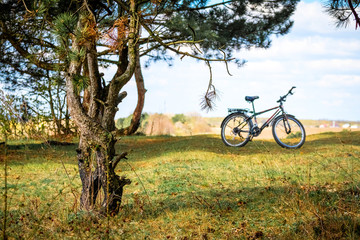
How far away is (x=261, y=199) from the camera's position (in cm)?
401

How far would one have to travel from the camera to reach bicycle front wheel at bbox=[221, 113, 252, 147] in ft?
26.1

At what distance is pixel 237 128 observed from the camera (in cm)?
802

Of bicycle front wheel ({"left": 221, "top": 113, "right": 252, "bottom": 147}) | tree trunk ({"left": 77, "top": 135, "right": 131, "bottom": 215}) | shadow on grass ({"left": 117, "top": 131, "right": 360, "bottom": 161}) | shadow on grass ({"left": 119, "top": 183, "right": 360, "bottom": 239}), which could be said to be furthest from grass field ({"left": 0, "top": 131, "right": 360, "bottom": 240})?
bicycle front wheel ({"left": 221, "top": 113, "right": 252, "bottom": 147})

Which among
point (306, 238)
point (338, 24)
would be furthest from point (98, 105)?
point (338, 24)

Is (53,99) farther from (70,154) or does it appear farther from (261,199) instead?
(261,199)

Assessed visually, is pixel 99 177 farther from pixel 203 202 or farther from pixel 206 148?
pixel 206 148

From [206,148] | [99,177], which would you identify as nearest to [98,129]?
[99,177]

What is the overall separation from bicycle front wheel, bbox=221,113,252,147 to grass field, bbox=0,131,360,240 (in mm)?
888

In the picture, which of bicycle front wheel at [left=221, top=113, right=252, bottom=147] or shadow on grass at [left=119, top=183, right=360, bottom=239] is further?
bicycle front wheel at [left=221, top=113, right=252, bottom=147]

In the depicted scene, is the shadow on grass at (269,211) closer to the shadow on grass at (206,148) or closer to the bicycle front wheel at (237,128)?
the shadow on grass at (206,148)

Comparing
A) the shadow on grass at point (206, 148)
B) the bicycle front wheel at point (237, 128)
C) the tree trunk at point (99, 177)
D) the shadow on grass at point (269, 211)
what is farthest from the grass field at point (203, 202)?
the bicycle front wheel at point (237, 128)

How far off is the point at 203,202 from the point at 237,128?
4.22 meters

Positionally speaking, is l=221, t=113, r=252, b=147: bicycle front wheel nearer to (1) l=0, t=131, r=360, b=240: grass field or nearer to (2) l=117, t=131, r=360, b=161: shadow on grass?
(2) l=117, t=131, r=360, b=161: shadow on grass

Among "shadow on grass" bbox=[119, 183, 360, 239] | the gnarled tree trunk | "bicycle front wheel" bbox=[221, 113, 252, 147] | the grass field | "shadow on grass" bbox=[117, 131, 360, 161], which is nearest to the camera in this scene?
"shadow on grass" bbox=[119, 183, 360, 239]
